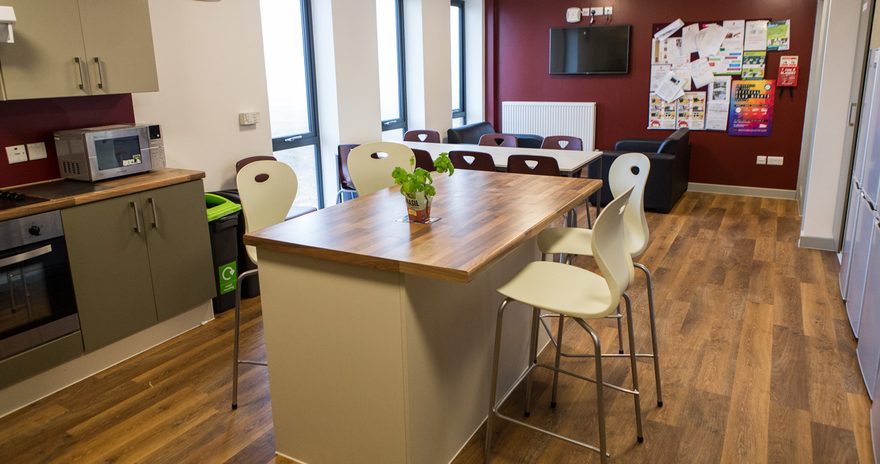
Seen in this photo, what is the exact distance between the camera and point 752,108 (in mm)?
7383

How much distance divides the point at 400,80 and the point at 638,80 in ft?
9.97

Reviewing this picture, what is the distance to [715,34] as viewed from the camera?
7406 mm

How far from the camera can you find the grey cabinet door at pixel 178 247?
3588 millimetres

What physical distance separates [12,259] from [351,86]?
12.1 feet

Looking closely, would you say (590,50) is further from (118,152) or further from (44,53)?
(44,53)

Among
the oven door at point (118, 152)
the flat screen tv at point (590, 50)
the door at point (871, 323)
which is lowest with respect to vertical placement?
the door at point (871, 323)

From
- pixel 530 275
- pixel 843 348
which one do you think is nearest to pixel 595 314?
pixel 530 275

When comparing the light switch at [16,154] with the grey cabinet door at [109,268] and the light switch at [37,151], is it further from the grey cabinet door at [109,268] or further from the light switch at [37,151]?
the grey cabinet door at [109,268]

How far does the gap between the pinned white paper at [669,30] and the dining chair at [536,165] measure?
3845 millimetres

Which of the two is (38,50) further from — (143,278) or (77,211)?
(143,278)

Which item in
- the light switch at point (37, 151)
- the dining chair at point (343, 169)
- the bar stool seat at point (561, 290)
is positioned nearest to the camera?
the bar stool seat at point (561, 290)

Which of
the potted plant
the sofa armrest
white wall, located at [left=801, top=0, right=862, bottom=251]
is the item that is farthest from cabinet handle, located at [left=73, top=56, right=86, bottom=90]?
the sofa armrest

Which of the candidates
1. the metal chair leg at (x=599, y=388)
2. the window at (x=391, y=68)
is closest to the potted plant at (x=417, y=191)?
the metal chair leg at (x=599, y=388)

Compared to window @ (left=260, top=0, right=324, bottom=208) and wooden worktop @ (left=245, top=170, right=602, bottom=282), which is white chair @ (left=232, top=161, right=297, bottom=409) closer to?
wooden worktop @ (left=245, top=170, right=602, bottom=282)
